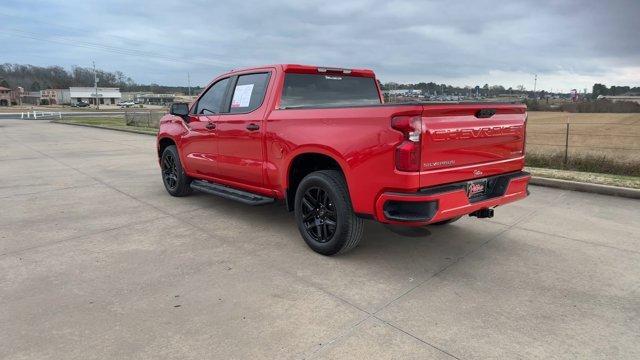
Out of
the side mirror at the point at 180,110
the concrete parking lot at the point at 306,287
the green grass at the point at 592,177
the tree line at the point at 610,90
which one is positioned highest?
the tree line at the point at 610,90

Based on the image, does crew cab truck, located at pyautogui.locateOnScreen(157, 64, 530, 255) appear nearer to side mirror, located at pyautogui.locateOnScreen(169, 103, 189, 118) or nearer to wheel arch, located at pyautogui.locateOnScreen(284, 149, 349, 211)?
wheel arch, located at pyautogui.locateOnScreen(284, 149, 349, 211)

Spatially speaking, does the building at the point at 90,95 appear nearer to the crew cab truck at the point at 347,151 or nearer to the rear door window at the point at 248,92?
the rear door window at the point at 248,92

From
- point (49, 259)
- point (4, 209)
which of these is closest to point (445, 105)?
point (49, 259)

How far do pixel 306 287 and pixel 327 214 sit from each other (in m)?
0.86

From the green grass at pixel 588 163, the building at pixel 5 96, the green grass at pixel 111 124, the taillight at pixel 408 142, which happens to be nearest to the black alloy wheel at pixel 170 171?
the taillight at pixel 408 142

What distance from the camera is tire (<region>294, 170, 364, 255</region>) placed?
4020 millimetres

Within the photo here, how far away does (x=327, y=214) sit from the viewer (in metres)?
4.31

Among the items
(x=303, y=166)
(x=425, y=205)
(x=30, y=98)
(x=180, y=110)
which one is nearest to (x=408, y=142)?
(x=425, y=205)

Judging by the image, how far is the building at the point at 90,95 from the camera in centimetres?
12162

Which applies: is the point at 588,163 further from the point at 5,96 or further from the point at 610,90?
the point at 5,96

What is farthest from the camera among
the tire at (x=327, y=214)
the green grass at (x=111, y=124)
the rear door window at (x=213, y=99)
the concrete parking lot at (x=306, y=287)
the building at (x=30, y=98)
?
the building at (x=30, y=98)

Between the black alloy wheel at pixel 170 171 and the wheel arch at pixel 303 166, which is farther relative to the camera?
the black alloy wheel at pixel 170 171

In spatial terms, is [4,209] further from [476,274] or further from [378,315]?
[476,274]

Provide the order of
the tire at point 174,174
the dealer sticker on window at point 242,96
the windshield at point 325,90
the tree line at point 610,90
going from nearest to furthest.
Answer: the windshield at point 325,90
the dealer sticker on window at point 242,96
the tire at point 174,174
the tree line at point 610,90
